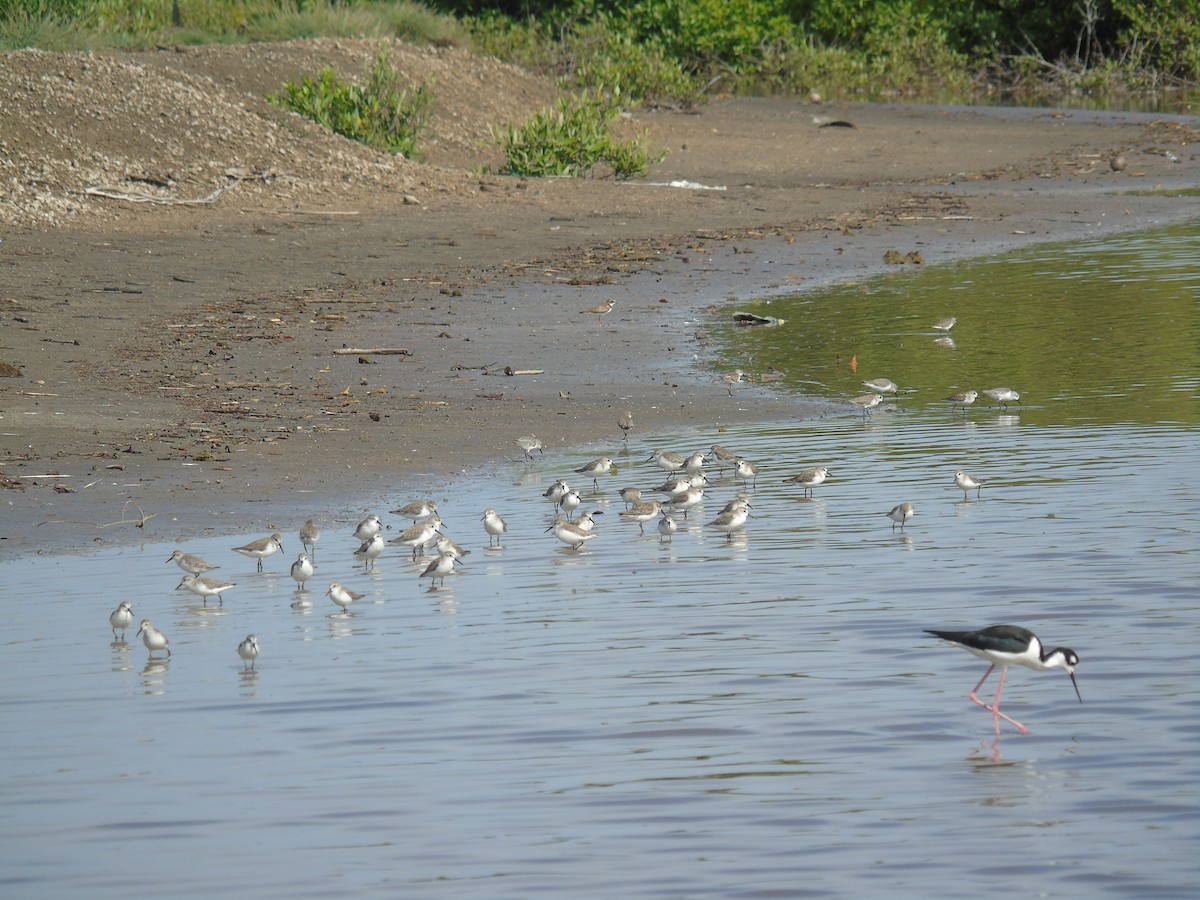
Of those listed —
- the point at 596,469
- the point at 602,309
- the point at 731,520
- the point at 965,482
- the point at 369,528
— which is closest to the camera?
the point at 369,528

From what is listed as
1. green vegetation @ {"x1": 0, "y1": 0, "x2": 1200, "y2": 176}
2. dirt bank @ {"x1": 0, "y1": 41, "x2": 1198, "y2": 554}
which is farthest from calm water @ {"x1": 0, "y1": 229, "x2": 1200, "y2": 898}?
green vegetation @ {"x1": 0, "y1": 0, "x2": 1200, "y2": 176}

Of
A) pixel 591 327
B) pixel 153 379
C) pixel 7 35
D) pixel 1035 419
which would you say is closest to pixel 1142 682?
pixel 1035 419

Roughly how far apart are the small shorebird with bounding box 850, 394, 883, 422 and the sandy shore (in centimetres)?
37

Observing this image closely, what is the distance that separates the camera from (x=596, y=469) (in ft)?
42.7

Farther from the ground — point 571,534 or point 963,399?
point 963,399

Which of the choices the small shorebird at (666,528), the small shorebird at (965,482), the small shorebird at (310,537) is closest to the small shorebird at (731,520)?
the small shorebird at (666,528)

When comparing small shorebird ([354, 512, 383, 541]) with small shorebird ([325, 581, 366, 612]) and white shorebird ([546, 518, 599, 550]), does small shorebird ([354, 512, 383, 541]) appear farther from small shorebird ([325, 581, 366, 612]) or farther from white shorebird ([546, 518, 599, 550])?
white shorebird ([546, 518, 599, 550])

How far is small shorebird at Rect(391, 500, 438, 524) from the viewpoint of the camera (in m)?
11.4

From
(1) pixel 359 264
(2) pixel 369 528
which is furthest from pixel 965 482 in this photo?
(1) pixel 359 264

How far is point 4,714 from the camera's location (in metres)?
7.95

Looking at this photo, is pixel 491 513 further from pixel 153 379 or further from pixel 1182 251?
pixel 1182 251

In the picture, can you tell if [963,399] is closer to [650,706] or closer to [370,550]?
[370,550]

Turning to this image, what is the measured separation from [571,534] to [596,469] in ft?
5.87

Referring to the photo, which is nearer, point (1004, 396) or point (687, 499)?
point (687, 499)
